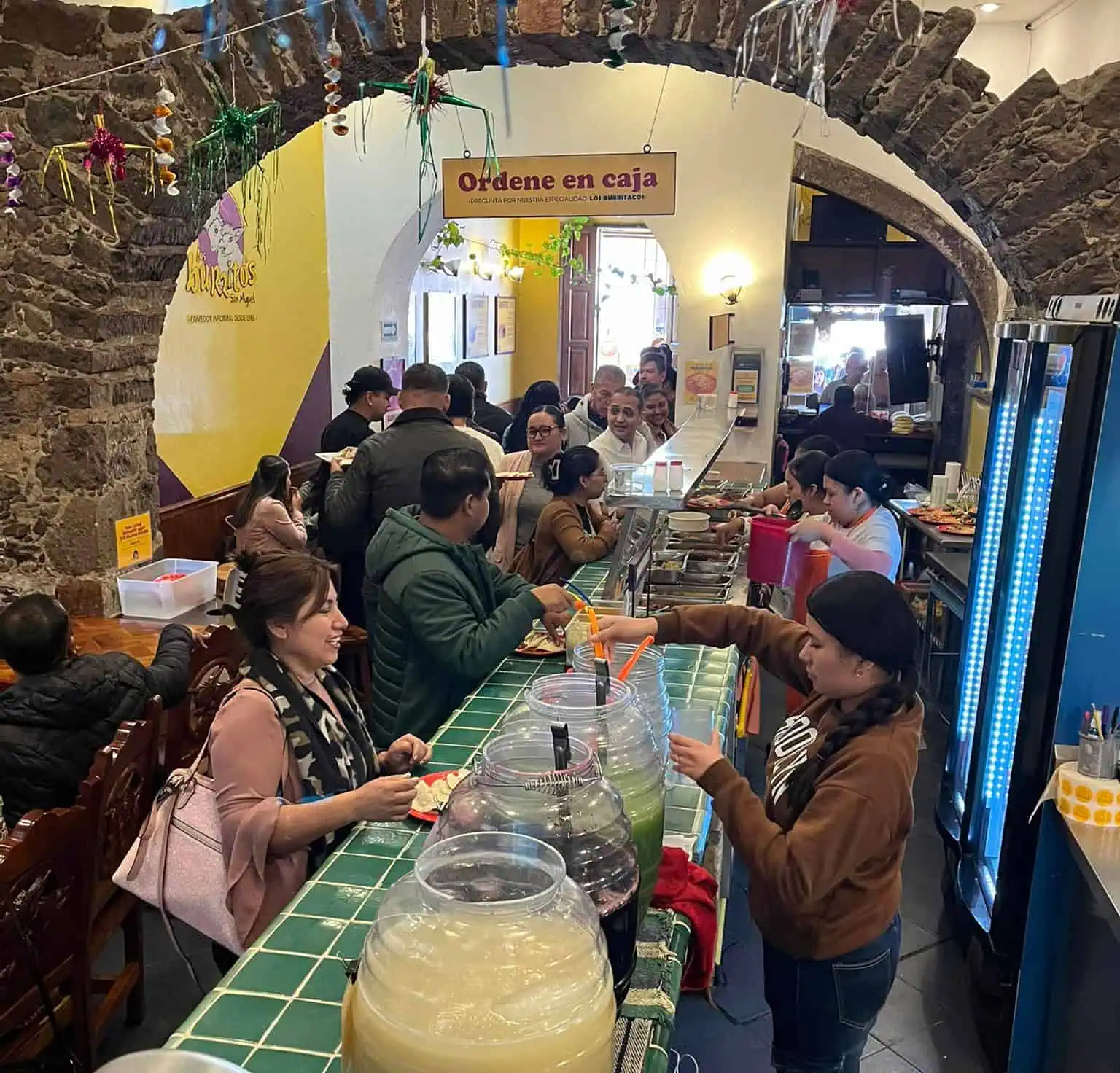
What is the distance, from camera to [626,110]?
855cm

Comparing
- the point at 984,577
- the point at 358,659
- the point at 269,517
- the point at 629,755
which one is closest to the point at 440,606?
the point at 629,755

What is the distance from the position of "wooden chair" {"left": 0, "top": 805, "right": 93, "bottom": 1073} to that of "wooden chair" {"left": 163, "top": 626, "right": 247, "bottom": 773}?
595 mm

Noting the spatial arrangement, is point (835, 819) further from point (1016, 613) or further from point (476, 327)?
point (476, 327)

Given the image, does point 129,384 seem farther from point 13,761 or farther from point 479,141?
point 479,141

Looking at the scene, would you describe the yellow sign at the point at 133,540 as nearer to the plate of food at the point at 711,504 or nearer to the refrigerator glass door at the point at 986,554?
the plate of food at the point at 711,504

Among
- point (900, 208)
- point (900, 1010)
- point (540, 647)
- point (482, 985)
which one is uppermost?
point (900, 208)

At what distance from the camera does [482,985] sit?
0.97 metres

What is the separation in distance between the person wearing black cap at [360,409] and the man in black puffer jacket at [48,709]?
2.96 metres

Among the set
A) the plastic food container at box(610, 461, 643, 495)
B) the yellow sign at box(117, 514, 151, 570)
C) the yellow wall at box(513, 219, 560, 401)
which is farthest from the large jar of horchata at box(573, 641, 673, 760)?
the yellow wall at box(513, 219, 560, 401)

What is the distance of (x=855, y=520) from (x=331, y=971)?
302 cm

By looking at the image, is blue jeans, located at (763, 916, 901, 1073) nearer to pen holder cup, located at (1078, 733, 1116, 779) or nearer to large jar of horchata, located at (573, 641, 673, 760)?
large jar of horchata, located at (573, 641, 673, 760)

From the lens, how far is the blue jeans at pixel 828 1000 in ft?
6.57

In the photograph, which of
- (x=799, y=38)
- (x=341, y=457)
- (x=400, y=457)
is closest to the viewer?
(x=799, y=38)

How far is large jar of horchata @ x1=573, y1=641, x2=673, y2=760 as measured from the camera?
193 centimetres
